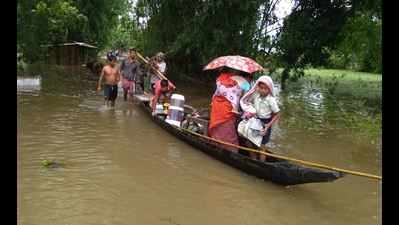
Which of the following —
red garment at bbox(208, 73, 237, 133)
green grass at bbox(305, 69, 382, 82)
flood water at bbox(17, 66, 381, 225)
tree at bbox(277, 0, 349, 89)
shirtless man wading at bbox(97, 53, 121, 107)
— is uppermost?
tree at bbox(277, 0, 349, 89)

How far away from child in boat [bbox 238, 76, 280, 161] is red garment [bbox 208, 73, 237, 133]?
0.57 metres

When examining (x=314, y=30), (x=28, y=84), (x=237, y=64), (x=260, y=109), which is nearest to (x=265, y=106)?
(x=260, y=109)

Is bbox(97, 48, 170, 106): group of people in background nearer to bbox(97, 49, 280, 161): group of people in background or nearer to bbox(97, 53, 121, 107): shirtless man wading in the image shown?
bbox(97, 53, 121, 107): shirtless man wading

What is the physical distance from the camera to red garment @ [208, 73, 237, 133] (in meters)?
8.45

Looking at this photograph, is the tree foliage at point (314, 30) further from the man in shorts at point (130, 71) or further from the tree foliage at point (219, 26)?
the man in shorts at point (130, 71)

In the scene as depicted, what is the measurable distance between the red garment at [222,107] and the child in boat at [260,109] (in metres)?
0.57

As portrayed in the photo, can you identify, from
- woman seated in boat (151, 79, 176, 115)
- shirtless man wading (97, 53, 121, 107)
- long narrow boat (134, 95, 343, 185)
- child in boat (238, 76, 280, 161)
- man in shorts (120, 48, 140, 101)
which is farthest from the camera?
man in shorts (120, 48, 140, 101)

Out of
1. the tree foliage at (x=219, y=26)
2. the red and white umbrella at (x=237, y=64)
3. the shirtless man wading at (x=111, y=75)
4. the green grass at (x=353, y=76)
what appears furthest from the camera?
the green grass at (x=353, y=76)

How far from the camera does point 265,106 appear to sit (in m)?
7.73

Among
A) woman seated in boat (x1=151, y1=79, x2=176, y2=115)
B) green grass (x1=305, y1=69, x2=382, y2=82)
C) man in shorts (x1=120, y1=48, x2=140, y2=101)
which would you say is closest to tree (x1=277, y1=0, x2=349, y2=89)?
man in shorts (x1=120, y1=48, x2=140, y2=101)

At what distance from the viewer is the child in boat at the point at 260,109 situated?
761 centimetres

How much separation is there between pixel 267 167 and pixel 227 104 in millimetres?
1672

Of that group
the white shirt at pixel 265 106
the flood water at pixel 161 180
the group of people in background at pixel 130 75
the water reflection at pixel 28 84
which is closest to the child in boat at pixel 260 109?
the white shirt at pixel 265 106
